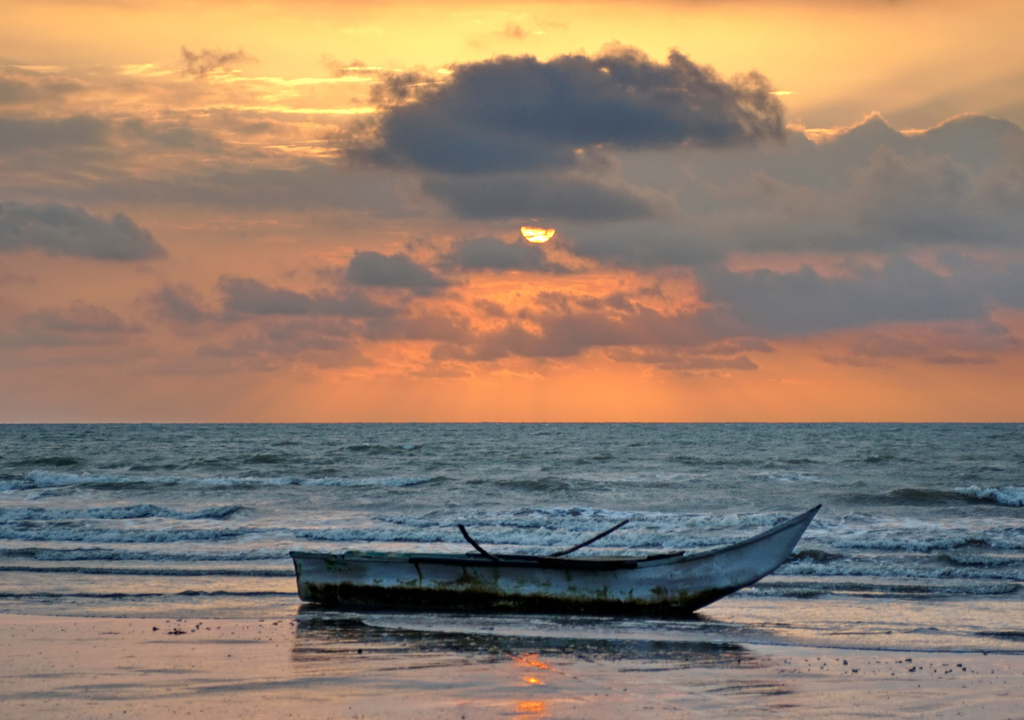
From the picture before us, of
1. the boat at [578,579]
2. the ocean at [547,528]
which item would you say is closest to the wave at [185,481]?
the ocean at [547,528]

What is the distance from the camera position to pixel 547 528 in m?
25.0

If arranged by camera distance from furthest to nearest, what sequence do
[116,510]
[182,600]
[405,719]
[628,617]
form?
[116,510], [182,600], [628,617], [405,719]

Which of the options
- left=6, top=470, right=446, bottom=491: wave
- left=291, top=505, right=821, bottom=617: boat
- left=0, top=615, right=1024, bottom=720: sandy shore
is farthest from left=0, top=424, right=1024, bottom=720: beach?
left=6, top=470, right=446, bottom=491: wave

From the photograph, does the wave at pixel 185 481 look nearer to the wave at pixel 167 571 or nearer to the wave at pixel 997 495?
the wave at pixel 997 495

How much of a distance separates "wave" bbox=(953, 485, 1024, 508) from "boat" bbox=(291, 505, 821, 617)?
22.3 metres

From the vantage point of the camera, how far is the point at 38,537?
22.4m

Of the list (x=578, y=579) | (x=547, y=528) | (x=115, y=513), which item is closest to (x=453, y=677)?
(x=578, y=579)

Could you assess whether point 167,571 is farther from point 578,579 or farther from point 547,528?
point 547,528

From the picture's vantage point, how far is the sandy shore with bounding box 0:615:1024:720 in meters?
8.36

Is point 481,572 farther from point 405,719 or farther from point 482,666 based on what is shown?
point 405,719

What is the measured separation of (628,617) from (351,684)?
5078 millimetres

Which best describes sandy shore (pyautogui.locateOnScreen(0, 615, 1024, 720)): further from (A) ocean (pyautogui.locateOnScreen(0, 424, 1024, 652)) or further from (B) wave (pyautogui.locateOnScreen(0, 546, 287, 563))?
(B) wave (pyautogui.locateOnScreen(0, 546, 287, 563))

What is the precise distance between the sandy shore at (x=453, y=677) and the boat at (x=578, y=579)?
5.29 feet

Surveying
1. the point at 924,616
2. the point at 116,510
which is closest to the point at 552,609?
the point at 924,616
